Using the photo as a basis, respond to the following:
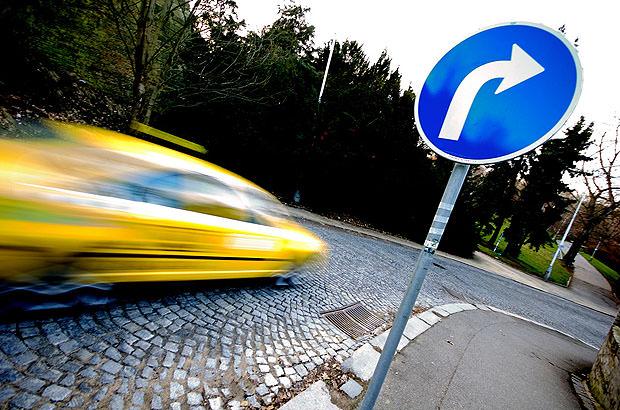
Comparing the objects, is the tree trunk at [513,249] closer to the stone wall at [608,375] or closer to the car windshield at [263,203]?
the stone wall at [608,375]

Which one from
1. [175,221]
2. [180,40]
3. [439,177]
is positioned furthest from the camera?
[439,177]

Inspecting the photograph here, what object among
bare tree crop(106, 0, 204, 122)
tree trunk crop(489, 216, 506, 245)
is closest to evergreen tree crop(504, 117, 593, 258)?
tree trunk crop(489, 216, 506, 245)

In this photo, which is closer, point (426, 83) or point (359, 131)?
point (426, 83)

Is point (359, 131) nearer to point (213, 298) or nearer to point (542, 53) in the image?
point (213, 298)

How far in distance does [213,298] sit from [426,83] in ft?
11.2

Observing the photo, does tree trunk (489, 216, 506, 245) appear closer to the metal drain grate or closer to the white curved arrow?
the metal drain grate

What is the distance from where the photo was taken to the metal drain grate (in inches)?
164

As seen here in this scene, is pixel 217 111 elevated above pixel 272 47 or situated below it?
below

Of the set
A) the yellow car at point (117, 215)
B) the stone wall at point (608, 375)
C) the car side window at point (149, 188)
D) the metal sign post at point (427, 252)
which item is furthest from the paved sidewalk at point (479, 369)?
the car side window at point (149, 188)

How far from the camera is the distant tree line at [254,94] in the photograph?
26.9 ft

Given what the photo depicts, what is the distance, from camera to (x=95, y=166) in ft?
9.12

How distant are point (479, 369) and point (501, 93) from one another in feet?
13.9

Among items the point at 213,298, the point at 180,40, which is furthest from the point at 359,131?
the point at 213,298

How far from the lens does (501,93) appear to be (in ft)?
4.81
